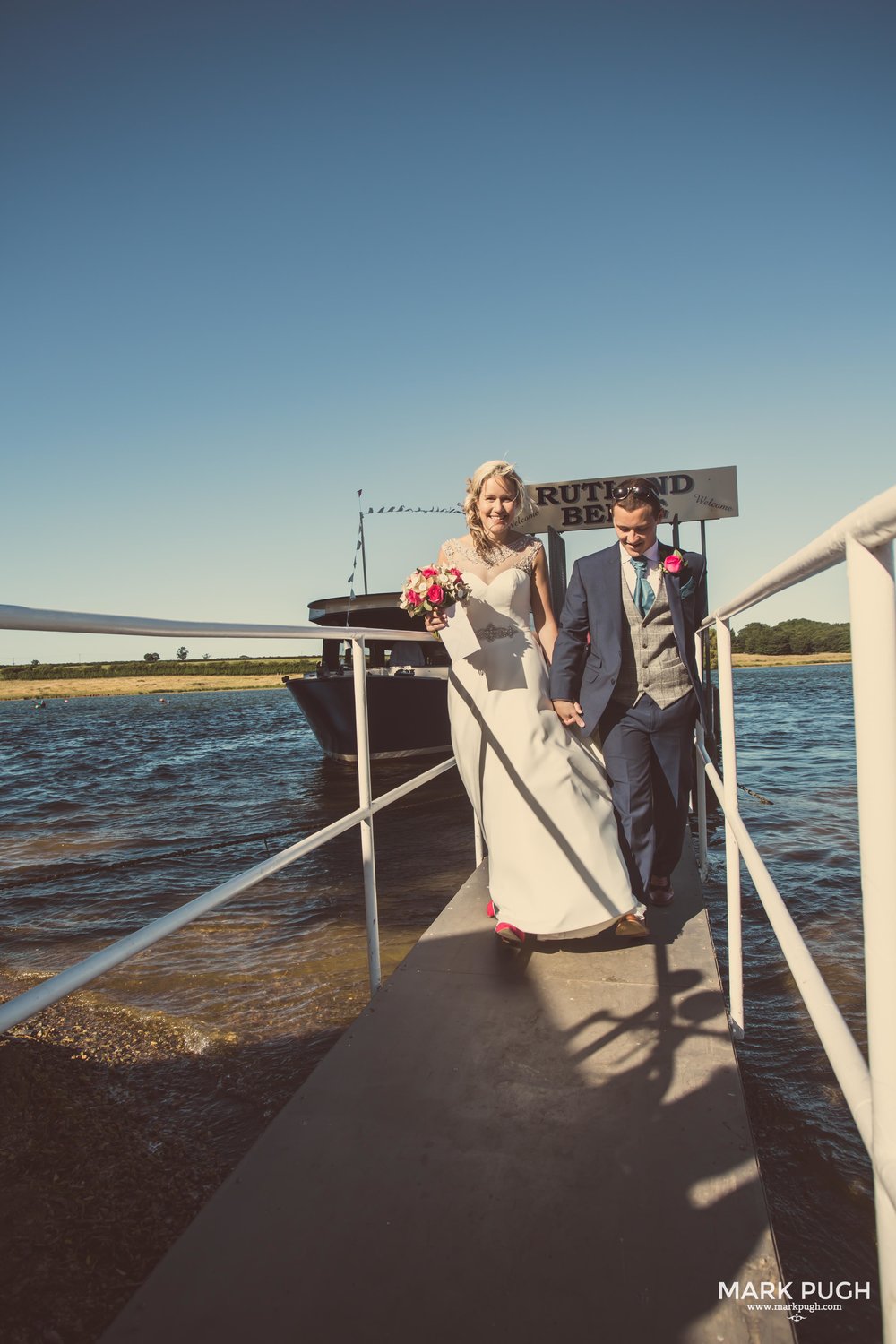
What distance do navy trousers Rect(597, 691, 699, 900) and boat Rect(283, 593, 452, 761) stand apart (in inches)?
438

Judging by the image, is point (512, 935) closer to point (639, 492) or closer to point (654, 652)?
point (654, 652)

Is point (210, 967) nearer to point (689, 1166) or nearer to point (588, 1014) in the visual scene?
point (588, 1014)

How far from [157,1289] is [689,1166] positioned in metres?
1.13

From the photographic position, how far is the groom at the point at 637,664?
10.9 ft

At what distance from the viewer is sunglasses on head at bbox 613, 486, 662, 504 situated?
328cm

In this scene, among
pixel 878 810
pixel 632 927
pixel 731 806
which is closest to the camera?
pixel 878 810

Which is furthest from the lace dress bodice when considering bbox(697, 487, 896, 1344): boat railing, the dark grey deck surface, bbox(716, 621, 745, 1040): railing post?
bbox(697, 487, 896, 1344): boat railing

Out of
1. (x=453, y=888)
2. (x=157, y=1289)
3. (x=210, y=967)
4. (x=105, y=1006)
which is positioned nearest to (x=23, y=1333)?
(x=157, y=1289)

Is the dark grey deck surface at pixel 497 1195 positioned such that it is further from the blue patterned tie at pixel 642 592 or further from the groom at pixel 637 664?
the blue patterned tie at pixel 642 592

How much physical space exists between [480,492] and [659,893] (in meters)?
1.97

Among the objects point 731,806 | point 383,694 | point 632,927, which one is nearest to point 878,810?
point 731,806

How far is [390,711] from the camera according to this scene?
1538 centimetres

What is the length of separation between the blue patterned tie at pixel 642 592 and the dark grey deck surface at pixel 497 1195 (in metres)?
1.52

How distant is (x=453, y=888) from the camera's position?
6.59 m
